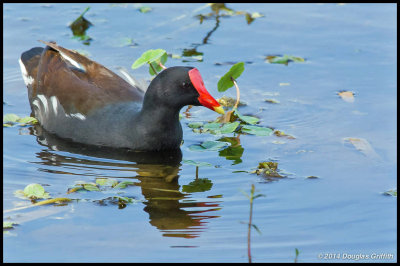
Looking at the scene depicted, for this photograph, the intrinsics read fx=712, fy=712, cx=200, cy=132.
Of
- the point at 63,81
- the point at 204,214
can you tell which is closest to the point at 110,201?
the point at 204,214

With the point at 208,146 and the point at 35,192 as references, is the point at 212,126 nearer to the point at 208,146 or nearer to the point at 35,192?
the point at 208,146

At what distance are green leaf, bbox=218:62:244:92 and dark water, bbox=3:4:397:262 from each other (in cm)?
31

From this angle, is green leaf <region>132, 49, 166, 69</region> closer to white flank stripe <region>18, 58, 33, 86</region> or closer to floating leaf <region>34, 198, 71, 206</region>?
white flank stripe <region>18, 58, 33, 86</region>

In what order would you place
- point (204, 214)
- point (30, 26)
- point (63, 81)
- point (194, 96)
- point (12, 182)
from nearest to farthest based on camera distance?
1. point (204, 214)
2. point (12, 182)
3. point (194, 96)
4. point (63, 81)
5. point (30, 26)

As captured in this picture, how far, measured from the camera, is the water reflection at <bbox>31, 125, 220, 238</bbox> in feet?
14.8

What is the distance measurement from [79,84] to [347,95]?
8.25ft

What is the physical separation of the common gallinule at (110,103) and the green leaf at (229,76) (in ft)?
2.29

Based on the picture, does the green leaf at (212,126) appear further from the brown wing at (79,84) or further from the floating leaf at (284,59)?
the floating leaf at (284,59)

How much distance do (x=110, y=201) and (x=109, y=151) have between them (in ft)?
3.20

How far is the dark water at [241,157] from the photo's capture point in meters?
4.23

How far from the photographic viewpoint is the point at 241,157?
5539mm

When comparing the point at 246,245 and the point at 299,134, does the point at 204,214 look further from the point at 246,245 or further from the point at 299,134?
the point at 299,134

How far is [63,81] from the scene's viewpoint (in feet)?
19.4

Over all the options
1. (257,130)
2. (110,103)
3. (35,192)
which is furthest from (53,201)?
(257,130)
